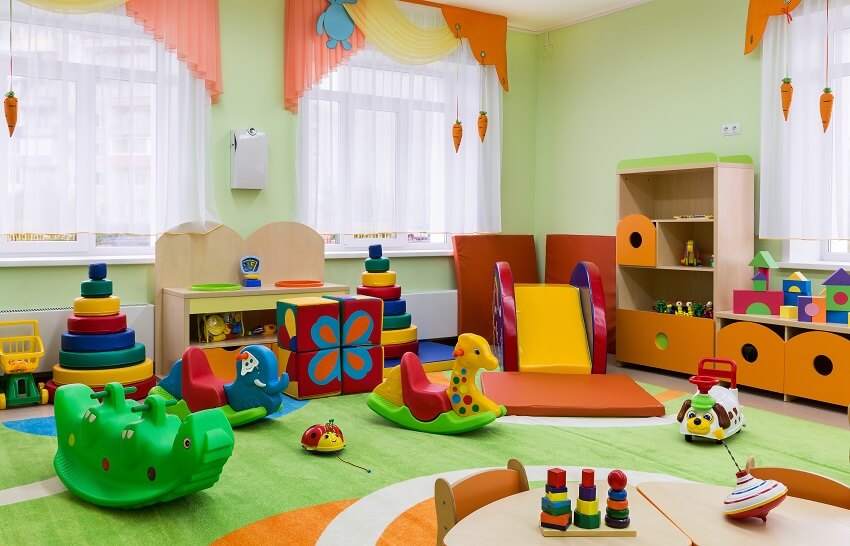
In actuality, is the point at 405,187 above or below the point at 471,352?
above

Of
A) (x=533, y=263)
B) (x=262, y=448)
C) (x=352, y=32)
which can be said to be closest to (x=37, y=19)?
(x=352, y=32)

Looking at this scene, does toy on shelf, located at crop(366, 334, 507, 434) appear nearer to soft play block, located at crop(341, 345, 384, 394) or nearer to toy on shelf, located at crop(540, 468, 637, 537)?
soft play block, located at crop(341, 345, 384, 394)

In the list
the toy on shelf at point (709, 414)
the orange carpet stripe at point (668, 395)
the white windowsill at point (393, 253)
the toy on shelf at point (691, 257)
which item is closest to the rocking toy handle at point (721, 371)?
the toy on shelf at point (709, 414)

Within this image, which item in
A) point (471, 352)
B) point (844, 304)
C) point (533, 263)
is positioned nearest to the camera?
point (471, 352)

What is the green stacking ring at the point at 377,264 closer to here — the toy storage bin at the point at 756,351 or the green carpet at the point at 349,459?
the green carpet at the point at 349,459

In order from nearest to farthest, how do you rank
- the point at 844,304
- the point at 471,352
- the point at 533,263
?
the point at 471,352 < the point at 844,304 < the point at 533,263

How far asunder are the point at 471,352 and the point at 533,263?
381 cm

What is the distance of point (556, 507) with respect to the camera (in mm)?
2084

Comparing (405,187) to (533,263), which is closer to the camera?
(405,187)

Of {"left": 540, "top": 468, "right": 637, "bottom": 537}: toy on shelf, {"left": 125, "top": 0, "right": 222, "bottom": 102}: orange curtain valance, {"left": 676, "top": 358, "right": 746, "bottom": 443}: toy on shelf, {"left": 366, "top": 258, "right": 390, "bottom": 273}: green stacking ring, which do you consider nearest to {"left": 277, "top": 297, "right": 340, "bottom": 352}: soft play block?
{"left": 366, "top": 258, "right": 390, "bottom": 273}: green stacking ring

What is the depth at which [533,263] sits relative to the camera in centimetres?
809

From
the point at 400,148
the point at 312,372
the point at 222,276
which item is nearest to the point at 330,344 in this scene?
the point at 312,372

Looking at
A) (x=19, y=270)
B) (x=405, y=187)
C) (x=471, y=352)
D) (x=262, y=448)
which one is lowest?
(x=262, y=448)

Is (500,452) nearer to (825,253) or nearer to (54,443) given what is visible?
(54,443)
